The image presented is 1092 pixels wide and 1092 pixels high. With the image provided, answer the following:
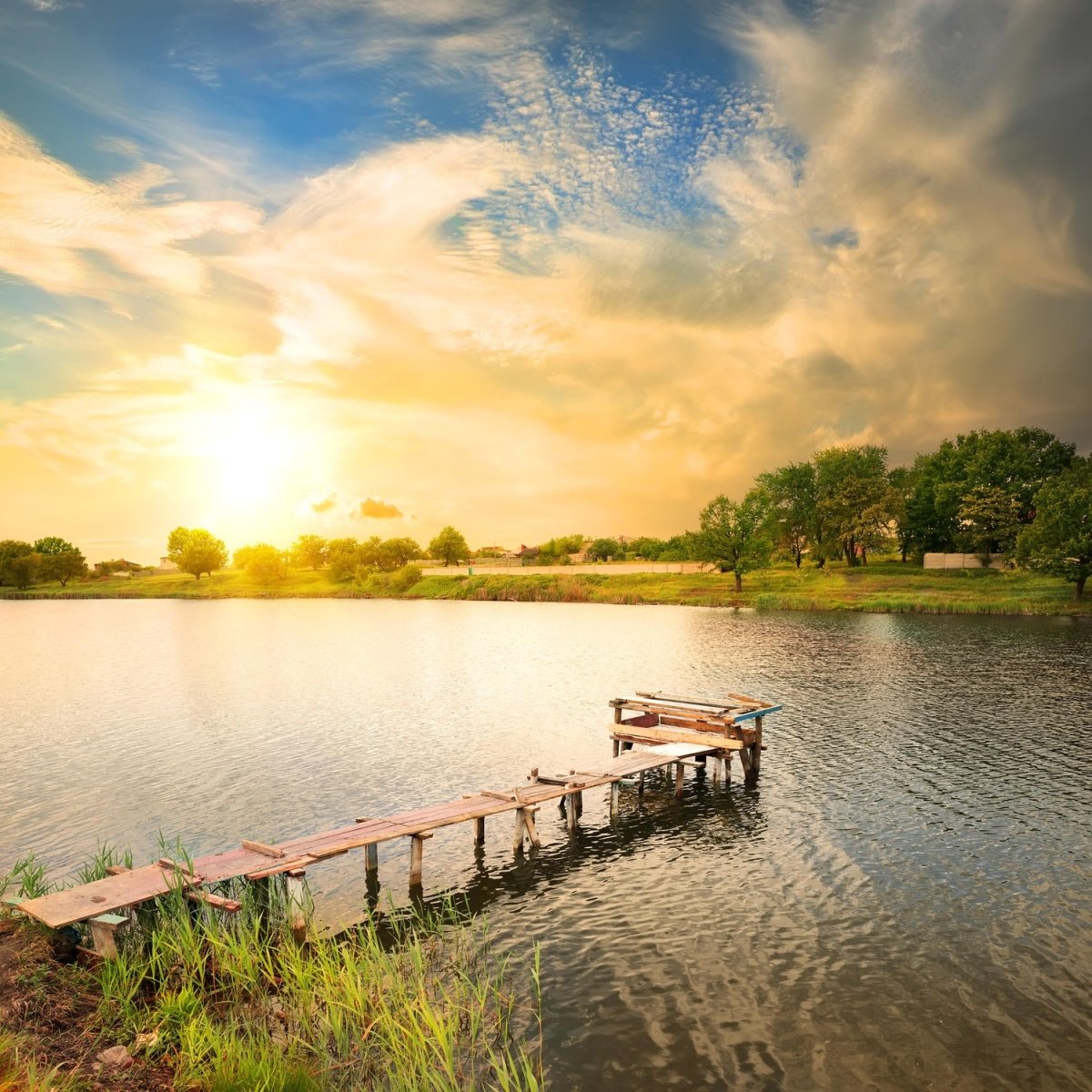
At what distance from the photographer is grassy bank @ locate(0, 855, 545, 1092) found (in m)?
9.65

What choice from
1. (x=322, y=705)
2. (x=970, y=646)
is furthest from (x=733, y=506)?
(x=322, y=705)

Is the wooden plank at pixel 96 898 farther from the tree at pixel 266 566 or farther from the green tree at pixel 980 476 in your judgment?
the tree at pixel 266 566

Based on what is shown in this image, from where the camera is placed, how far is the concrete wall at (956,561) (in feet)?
362

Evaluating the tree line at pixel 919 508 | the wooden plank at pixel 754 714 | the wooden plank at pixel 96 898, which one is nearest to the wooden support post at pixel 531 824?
the wooden plank at pixel 96 898

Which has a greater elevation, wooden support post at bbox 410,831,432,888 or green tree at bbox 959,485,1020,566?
green tree at bbox 959,485,1020,566

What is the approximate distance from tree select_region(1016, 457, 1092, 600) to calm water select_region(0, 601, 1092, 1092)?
3534 centimetres

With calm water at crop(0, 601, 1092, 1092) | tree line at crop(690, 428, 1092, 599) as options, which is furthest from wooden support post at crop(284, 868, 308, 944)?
tree line at crop(690, 428, 1092, 599)

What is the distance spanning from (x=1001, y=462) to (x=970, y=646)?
72.5m

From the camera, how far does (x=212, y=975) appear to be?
12.4 meters

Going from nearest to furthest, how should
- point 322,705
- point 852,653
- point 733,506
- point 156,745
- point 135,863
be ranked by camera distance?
point 135,863 < point 156,745 < point 322,705 < point 852,653 < point 733,506

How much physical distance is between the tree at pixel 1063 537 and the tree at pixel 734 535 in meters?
33.3

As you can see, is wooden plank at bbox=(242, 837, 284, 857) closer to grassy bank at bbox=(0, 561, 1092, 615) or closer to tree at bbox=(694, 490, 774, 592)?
grassy bank at bbox=(0, 561, 1092, 615)

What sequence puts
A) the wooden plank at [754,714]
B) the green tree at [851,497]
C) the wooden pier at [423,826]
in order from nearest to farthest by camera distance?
the wooden pier at [423,826] → the wooden plank at [754,714] → the green tree at [851,497]

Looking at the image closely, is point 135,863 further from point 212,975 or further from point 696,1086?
point 696,1086
